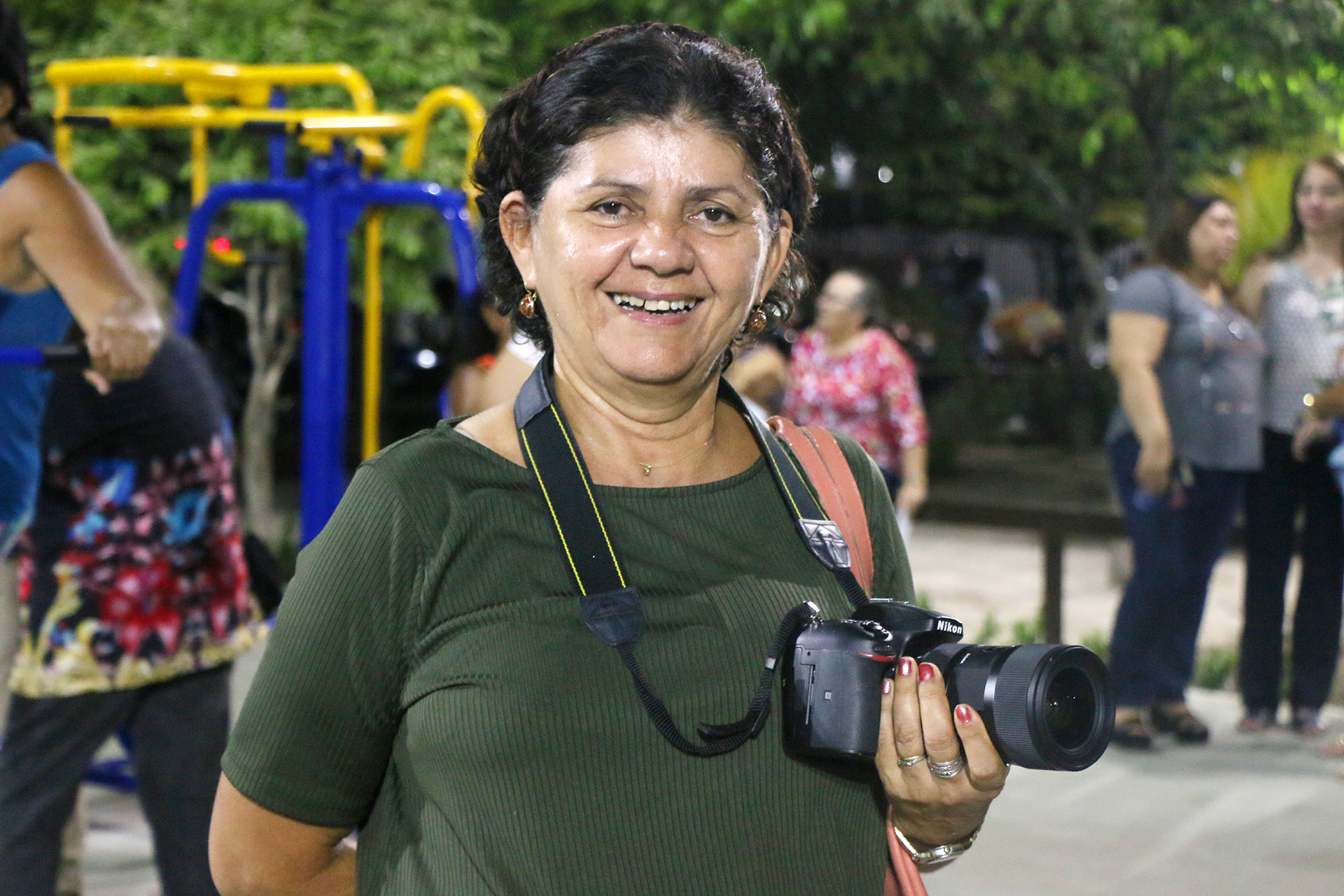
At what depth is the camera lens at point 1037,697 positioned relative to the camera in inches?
55.2

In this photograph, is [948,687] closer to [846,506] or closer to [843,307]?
[846,506]

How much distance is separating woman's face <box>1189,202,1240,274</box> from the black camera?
13.2 ft

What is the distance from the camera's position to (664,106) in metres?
1.57

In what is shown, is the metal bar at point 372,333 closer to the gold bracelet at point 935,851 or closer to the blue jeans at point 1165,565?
the blue jeans at point 1165,565

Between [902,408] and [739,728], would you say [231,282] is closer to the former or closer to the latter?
[902,408]

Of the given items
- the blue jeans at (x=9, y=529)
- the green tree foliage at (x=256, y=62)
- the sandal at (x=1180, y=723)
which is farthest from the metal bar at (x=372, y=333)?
the green tree foliage at (x=256, y=62)

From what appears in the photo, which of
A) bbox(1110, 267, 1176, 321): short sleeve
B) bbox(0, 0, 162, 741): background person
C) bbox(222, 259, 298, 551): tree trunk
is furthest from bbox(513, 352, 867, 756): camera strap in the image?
bbox(222, 259, 298, 551): tree trunk

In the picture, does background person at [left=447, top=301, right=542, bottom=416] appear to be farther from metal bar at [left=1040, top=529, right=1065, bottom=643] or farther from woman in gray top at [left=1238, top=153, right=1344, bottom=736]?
woman in gray top at [left=1238, top=153, right=1344, bottom=736]

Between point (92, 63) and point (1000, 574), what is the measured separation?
624 centimetres

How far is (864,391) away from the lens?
5754mm

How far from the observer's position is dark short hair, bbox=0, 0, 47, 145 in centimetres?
280

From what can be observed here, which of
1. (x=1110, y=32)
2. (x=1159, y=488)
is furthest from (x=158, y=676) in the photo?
(x=1110, y=32)

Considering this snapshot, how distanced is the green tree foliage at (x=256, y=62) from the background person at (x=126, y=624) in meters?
5.23

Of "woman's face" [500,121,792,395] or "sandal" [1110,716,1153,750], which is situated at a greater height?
"woman's face" [500,121,792,395]
